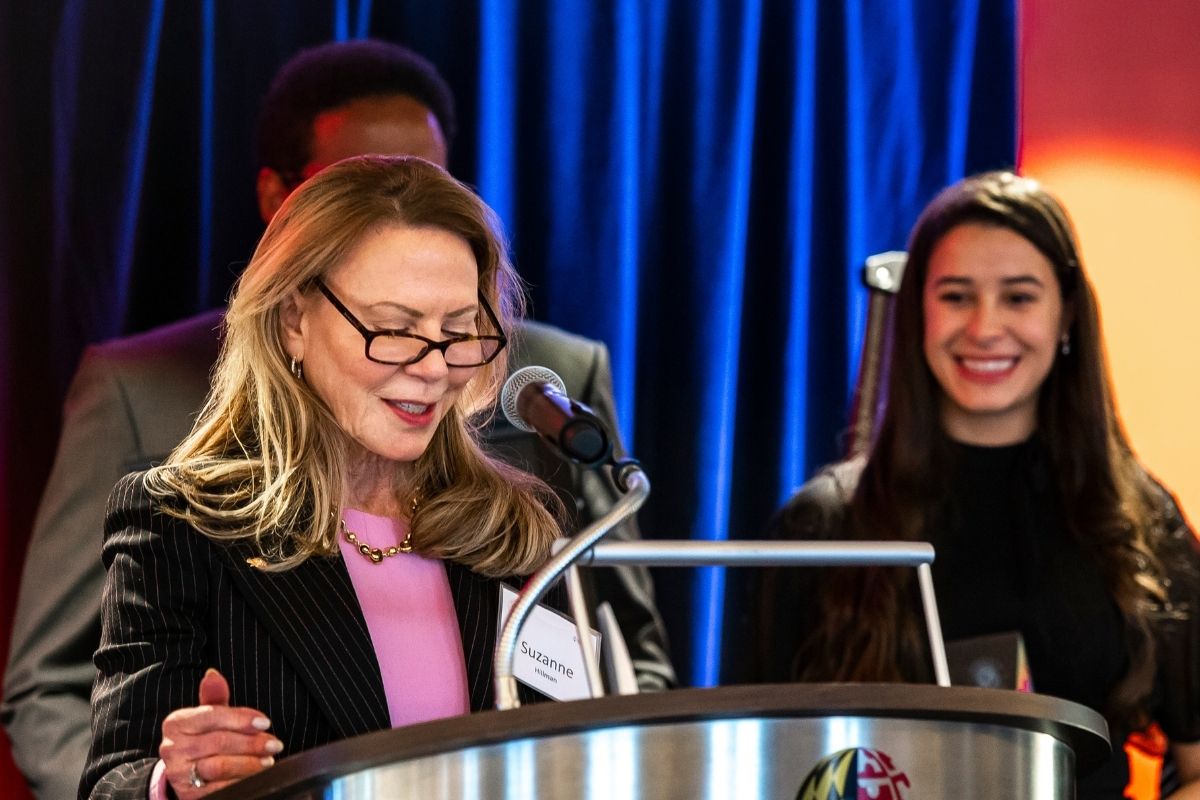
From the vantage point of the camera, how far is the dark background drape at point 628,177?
256 centimetres

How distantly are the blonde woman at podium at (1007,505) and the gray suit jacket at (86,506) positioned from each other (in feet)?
1.12

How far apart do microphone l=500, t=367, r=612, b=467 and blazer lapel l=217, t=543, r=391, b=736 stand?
30 centimetres

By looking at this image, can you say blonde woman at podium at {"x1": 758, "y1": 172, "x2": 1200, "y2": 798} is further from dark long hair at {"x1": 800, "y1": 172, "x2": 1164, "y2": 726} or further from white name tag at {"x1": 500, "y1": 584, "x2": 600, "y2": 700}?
white name tag at {"x1": 500, "y1": 584, "x2": 600, "y2": 700}

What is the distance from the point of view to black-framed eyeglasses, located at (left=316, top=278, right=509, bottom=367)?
1623mm

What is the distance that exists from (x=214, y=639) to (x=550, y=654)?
1.14 ft

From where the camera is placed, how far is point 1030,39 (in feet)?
10.9

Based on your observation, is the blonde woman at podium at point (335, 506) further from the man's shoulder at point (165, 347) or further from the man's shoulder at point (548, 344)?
the man's shoulder at point (548, 344)

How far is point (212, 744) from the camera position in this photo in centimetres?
127

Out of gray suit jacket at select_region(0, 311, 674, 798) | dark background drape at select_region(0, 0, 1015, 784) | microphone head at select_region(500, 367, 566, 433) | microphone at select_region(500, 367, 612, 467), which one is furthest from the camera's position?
dark background drape at select_region(0, 0, 1015, 784)

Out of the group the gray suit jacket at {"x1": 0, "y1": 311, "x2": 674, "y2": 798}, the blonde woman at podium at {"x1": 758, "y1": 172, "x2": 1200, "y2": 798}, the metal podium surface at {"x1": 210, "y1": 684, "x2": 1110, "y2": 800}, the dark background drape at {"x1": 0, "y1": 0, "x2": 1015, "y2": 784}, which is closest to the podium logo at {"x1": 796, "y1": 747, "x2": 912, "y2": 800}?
the metal podium surface at {"x1": 210, "y1": 684, "x2": 1110, "y2": 800}

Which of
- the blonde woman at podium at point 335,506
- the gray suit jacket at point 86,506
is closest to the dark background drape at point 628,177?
the gray suit jacket at point 86,506

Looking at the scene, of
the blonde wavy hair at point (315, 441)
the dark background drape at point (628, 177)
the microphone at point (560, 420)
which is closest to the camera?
the microphone at point (560, 420)

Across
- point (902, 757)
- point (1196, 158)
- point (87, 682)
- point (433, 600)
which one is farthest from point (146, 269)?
Answer: point (1196, 158)

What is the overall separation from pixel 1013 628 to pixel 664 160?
1.12 m
